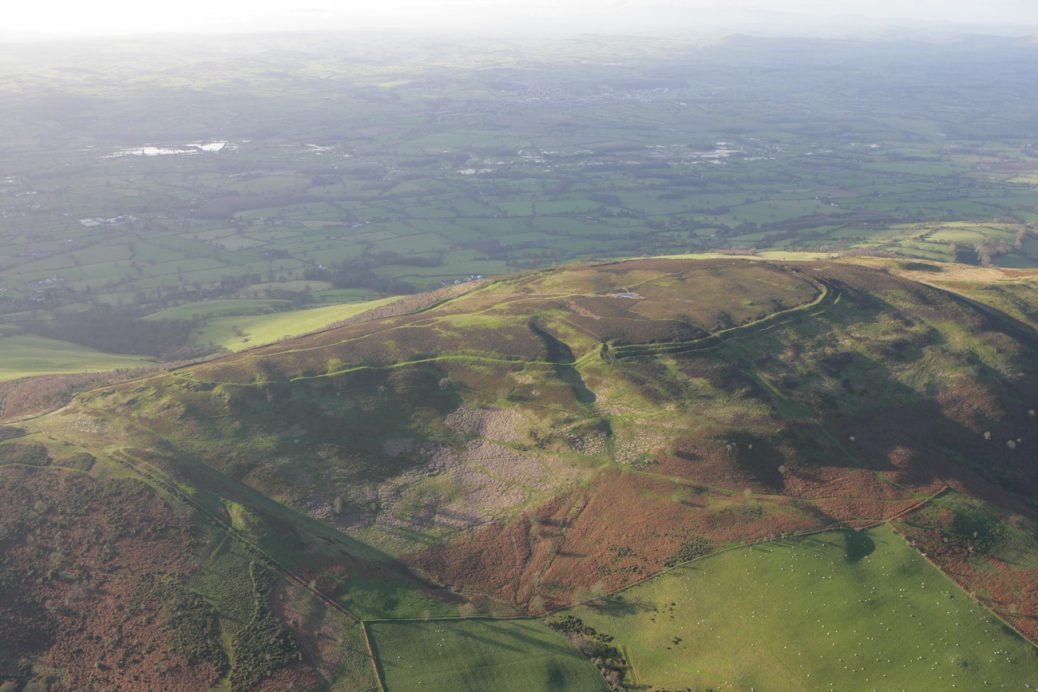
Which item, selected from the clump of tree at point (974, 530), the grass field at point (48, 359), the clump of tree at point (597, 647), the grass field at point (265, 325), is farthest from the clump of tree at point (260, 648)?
the grass field at point (265, 325)

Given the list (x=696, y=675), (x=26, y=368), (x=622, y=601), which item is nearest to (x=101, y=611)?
(x=622, y=601)

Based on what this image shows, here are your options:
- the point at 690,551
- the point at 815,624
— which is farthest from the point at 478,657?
the point at 815,624

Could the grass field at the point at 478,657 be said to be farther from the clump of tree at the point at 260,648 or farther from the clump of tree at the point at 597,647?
the clump of tree at the point at 260,648

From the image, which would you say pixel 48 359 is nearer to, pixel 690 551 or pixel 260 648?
pixel 260 648

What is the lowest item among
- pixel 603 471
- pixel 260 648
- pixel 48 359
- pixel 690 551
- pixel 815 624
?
pixel 48 359

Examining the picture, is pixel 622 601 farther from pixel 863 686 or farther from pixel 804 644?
pixel 863 686
